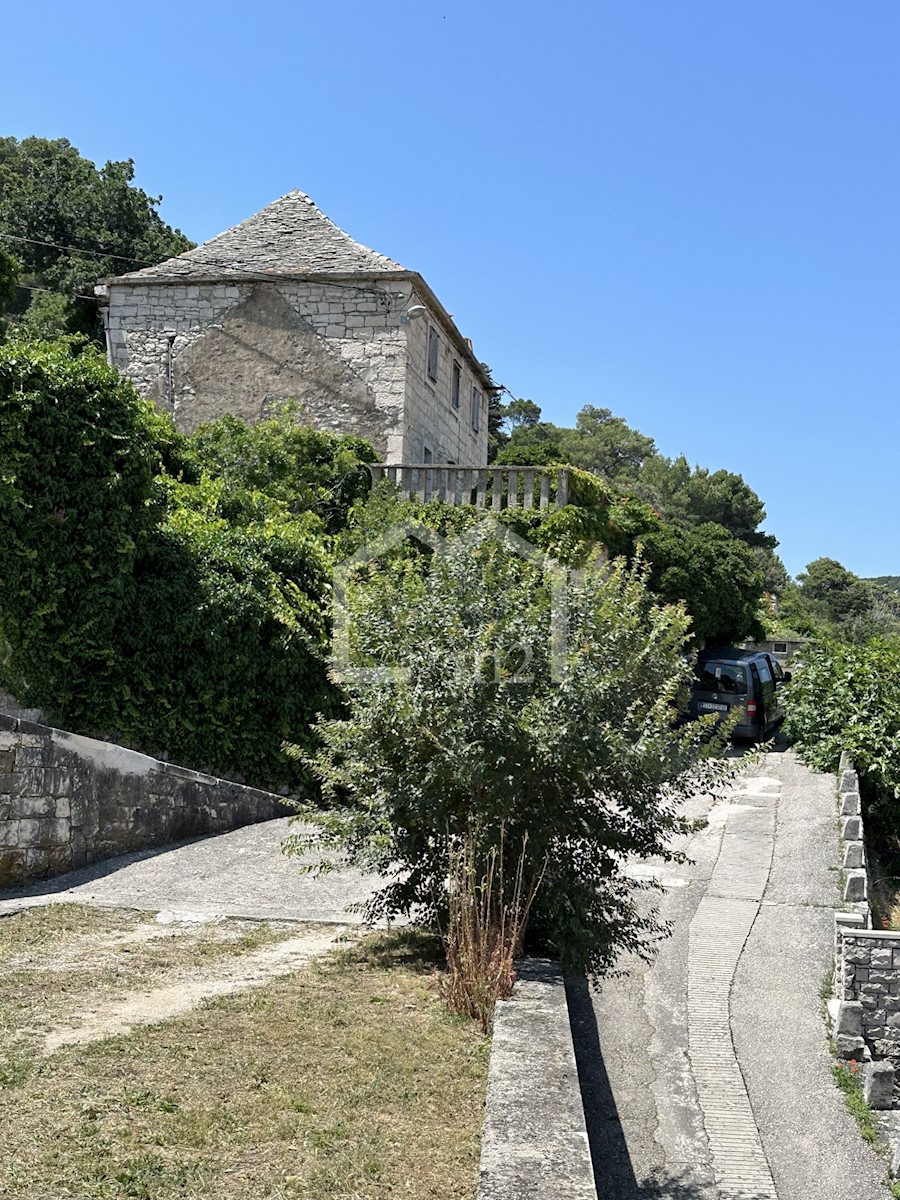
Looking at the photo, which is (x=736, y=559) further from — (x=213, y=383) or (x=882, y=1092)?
(x=882, y=1092)

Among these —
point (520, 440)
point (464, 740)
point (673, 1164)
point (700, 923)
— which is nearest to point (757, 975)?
point (700, 923)

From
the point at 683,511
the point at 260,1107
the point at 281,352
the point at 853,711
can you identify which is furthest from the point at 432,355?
the point at 683,511

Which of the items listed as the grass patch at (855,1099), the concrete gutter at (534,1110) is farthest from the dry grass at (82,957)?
the grass patch at (855,1099)

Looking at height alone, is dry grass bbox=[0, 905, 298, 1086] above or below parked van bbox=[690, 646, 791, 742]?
below

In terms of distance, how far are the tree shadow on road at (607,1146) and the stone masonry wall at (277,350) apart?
1635 cm

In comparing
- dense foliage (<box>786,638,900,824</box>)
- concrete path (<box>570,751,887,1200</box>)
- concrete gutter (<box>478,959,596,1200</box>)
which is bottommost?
concrete path (<box>570,751,887,1200</box>)

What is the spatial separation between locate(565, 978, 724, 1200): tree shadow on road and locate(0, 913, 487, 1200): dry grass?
74 cm

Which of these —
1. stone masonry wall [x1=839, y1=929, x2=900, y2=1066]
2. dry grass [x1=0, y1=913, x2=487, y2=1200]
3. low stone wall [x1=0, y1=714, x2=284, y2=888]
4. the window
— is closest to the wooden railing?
the window

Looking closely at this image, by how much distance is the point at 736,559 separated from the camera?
26094 millimetres

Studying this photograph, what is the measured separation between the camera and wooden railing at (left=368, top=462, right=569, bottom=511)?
1917 cm

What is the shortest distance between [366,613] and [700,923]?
4642 mm

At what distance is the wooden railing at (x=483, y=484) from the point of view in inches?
755

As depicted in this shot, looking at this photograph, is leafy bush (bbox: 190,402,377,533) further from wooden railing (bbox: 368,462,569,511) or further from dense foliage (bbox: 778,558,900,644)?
dense foliage (bbox: 778,558,900,644)

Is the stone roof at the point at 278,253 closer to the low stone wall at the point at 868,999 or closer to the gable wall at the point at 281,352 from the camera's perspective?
the gable wall at the point at 281,352
